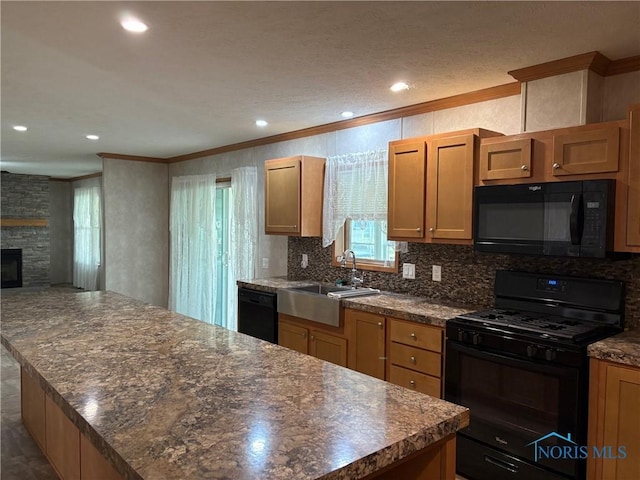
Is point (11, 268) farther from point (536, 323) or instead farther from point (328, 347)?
point (536, 323)

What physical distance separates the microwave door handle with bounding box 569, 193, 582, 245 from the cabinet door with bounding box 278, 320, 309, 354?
84.3 inches

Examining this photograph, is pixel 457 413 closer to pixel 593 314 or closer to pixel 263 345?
pixel 263 345

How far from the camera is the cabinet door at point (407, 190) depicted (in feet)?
10.9

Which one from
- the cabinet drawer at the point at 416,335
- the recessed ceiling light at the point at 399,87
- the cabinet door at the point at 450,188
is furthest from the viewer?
the recessed ceiling light at the point at 399,87

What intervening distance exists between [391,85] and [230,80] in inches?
42.8

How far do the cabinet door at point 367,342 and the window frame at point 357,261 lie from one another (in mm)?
679

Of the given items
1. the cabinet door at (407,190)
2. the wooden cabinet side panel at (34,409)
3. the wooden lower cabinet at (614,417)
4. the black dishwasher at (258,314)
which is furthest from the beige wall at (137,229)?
the wooden lower cabinet at (614,417)

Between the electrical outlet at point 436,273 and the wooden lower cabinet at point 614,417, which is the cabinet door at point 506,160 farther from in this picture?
the wooden lower cabinet at point 614,417

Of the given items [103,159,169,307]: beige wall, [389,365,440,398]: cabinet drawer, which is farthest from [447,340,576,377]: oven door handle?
[103,159,169,307]: beige wall

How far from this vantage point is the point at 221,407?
142cm

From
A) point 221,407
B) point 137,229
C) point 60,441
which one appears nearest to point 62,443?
point 60,441

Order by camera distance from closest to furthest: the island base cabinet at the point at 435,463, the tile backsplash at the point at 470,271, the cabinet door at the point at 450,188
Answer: the island base cabinet at the point at 435,463, the tile backsplash at the point at 470,271, the cabinet door at the point at 450,188

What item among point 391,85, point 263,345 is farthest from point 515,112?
point 263,345

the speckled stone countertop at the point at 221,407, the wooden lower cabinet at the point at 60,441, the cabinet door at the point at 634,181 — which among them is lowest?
the wooden lower cabinet at the point at 60,441
